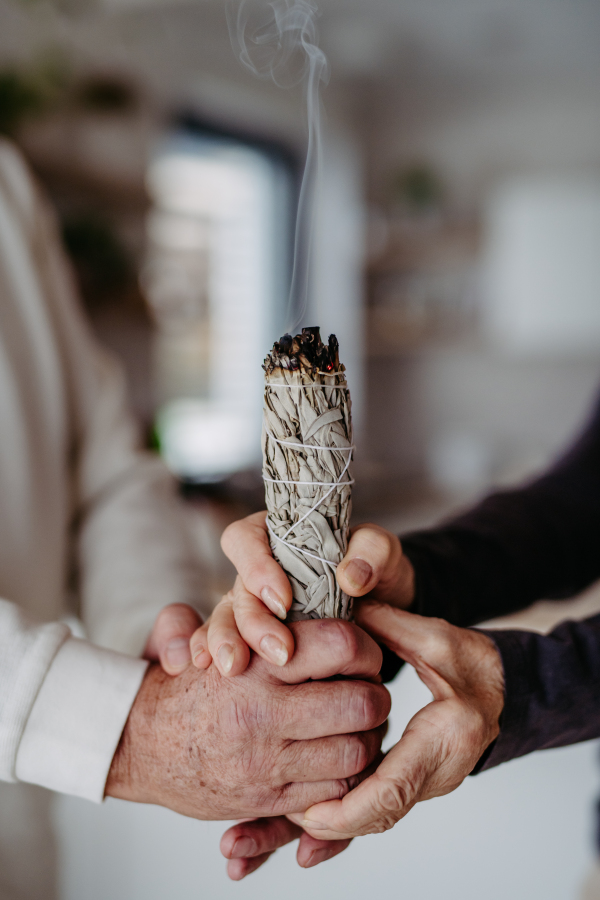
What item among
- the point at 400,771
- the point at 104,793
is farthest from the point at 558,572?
the point at 104,793

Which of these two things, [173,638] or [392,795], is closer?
[392,795]

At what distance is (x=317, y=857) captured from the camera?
0.47 metres

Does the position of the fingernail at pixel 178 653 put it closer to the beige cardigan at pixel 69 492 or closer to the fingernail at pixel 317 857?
the beige cardigan at pixel 69 492

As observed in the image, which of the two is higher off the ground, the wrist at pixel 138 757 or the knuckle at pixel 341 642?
the knuckle at pixel 341 642

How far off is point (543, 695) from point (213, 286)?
2.34 meters

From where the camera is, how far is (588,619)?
56cm

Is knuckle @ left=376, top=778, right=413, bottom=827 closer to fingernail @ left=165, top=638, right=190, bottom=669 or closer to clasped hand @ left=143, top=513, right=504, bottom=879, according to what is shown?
clasped hand @ left=143, top=513, right=504, bottom=879

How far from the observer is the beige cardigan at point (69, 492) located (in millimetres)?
654

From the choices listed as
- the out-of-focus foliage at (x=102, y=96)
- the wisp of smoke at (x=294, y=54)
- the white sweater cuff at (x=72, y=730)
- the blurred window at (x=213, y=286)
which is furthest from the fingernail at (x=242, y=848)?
the out-of-focus foliage at (x=102, y=96)

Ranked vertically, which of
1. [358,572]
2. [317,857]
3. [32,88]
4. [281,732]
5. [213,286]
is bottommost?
[317,857]

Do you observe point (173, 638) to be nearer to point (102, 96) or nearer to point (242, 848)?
point (242, 848)

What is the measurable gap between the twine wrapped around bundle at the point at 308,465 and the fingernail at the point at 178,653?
0.37ft

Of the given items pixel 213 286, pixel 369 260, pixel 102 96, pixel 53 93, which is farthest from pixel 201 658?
pixel 369 260

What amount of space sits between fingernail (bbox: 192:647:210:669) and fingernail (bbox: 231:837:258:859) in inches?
4.8
